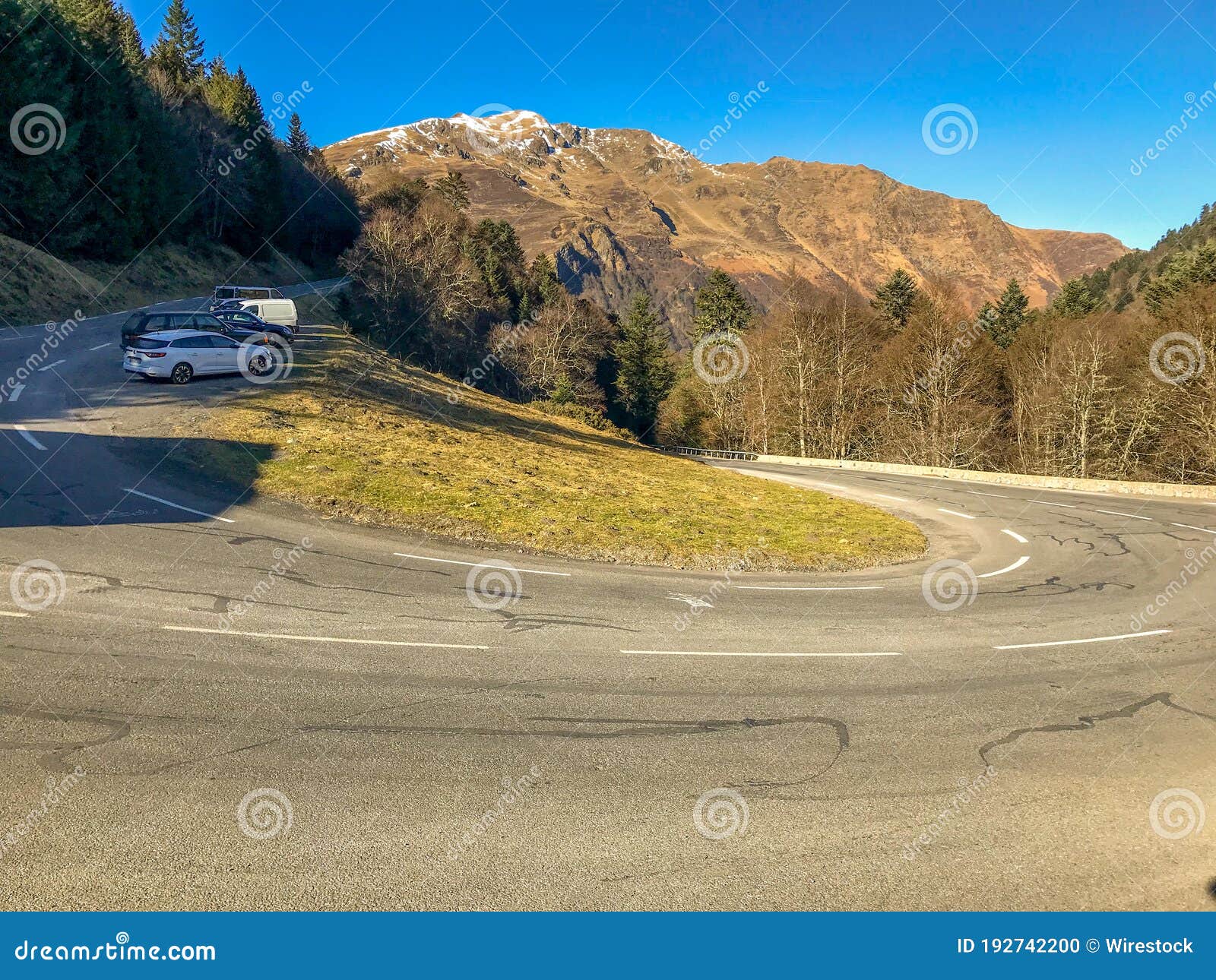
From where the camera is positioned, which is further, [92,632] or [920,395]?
[920,395]

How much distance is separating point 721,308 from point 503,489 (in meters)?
62.2

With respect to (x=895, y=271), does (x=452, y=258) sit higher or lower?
lower

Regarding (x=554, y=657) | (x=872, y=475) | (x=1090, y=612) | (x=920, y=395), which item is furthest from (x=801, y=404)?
(x=554, y=657)

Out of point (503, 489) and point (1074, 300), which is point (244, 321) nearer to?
point (503, 489)

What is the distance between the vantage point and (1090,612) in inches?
502

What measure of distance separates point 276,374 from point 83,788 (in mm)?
23324

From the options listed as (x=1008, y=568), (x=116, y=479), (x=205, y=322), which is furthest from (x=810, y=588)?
(x=205, y=322)

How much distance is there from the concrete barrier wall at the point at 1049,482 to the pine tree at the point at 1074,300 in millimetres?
35368

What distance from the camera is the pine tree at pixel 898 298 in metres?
69.6

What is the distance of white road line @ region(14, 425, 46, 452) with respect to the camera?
1611 cm

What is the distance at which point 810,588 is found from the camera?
546 inches

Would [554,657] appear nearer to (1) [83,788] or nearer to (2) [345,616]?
(2) [345,616]

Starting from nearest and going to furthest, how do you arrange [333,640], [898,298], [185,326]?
1. [333,640]
2. [185,326]
3. [898,298]

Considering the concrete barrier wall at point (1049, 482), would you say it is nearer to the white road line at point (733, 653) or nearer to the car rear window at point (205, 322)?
the white road line at point (733, 653)
